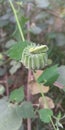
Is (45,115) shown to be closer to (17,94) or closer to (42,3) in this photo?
(17,94)

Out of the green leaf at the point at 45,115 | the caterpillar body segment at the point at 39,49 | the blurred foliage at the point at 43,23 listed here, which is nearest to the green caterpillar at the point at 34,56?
the caterpillar body segment at the point at 39,49

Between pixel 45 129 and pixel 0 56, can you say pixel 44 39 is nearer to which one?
pixel 0 56

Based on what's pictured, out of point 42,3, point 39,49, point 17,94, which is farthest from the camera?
point 42,3

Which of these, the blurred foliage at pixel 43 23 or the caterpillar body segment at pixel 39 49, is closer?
the caterpillar body segment at pixel 39 49

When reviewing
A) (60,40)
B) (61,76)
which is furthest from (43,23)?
(61,76)

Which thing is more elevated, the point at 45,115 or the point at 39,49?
the point at 39,49

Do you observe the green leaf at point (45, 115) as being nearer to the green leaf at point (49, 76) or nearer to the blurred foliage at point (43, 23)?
the green leaf at point (49, 76)

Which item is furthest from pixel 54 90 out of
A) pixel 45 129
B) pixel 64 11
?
pixel 64 11
